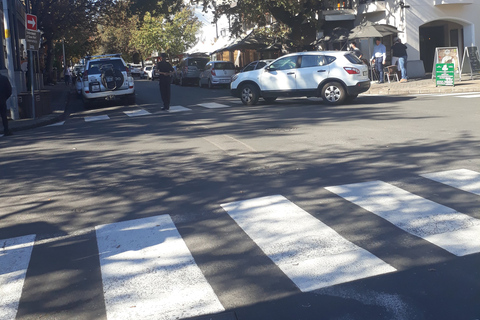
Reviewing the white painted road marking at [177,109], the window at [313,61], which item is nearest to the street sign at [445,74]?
the window at [313,61]

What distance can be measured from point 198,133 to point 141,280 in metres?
8.10

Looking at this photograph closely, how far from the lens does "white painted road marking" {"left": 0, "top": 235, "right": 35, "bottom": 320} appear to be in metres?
4.31

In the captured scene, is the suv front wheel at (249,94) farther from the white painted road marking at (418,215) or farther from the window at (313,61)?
the white painted road marking at (418,215)

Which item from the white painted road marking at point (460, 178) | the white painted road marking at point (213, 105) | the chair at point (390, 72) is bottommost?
the white painted road marking at point (460, 178)

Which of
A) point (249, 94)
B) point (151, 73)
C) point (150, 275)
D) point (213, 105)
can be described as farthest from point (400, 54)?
point (151, 73)

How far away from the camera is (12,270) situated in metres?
5.05

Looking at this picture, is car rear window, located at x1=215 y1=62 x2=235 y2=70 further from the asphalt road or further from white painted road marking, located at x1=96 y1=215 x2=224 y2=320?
white painted road marking, located at x1=96 y1=215 x2=224 y2=320

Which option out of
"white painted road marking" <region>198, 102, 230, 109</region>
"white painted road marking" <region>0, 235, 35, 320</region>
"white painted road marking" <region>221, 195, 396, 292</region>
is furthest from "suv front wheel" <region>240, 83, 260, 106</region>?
"white painted road marking" <region>0, 235, 35, 320</region>

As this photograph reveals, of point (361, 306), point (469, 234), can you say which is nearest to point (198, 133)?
point (469, 234)

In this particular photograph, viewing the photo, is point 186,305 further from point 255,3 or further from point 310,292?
point 255,3

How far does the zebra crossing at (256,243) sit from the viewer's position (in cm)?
430

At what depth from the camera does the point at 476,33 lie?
28.6 metres

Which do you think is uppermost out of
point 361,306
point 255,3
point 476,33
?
point 255,3

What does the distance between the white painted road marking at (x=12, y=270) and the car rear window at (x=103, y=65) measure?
51.6 feet
